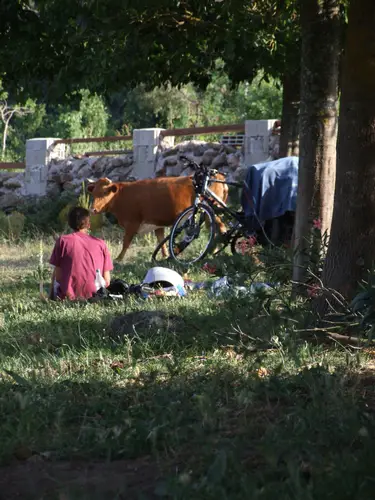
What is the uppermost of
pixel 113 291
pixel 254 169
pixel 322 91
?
pixel 322 91

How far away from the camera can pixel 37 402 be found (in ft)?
16.3

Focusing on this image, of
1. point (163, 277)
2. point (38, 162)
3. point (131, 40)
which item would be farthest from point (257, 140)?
point (163, 277)

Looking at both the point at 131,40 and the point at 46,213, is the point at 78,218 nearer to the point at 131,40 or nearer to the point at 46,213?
the point at 131,40

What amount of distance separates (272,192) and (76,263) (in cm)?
398

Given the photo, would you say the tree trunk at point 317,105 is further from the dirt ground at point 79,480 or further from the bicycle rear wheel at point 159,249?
the bicycle rear wheel at point 159,249

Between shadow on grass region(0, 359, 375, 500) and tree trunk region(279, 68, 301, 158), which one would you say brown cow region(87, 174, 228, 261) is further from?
shadow on grass region(0, 359, 375, 500)

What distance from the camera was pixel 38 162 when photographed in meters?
24.4

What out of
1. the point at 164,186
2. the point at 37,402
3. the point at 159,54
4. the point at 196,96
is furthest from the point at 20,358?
the point at 196,96

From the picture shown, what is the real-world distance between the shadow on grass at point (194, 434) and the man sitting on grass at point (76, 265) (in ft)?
11.2

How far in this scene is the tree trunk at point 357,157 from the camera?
6.52 meters

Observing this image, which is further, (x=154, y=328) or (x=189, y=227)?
(x=189, y=227)

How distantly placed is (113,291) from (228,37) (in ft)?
7.94

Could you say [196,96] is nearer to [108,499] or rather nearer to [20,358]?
[20,358]

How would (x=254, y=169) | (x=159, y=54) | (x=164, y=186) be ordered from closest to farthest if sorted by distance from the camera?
(x=159, y=54) → (x=254, y=169) → (x=164, y=186)
